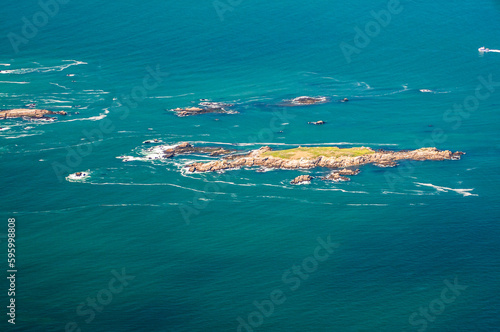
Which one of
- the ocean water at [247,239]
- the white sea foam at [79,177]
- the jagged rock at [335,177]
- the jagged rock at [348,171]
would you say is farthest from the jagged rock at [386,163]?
the white sea foam at [79,177]

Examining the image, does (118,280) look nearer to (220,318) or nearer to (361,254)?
(220,318)

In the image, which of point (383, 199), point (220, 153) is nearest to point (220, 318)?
point (383, 199)

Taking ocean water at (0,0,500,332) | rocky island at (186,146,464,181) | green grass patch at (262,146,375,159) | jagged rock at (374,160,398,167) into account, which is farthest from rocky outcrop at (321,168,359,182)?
green grass patch at (262,146,375,159)

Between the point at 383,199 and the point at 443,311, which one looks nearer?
the point at 443,311

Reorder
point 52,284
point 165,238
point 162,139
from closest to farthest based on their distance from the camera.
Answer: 1. point 52,284
2. point 165,238
3. point 162,139

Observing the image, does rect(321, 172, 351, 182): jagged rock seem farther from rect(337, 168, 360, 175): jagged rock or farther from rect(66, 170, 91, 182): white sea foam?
rect(66, 170, 91, 182): white sea foam

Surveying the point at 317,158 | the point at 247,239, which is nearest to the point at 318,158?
the point at 317,158

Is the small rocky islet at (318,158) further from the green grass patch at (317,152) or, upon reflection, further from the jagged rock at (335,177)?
the jagged rock at (335,177)
